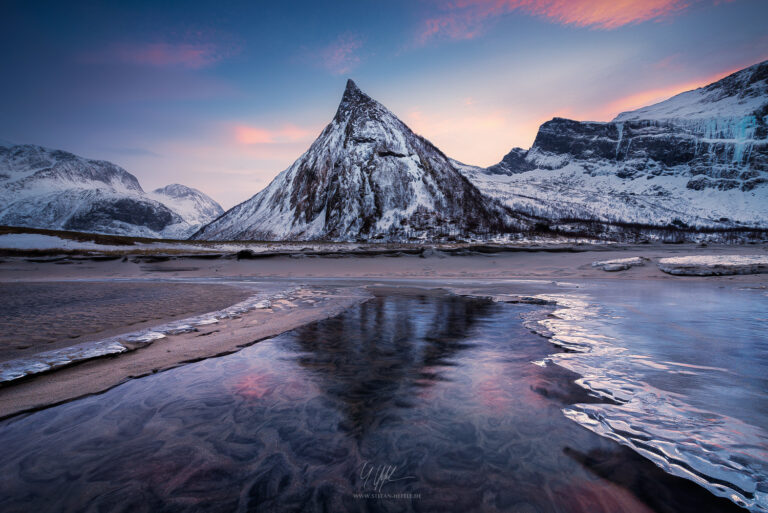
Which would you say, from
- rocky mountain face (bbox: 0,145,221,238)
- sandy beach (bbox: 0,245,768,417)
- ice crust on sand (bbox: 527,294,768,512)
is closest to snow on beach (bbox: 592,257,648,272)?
sandy beach (bbox: 0,245,768,417)

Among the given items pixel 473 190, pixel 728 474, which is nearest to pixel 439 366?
pixel 728 474

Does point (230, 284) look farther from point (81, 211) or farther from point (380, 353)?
point (81, 211)

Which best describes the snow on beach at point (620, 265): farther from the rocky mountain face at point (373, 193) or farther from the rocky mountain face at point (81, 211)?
the rocky mountain face at point (81, 211)

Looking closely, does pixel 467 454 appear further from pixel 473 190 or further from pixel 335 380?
pixel 473 190
